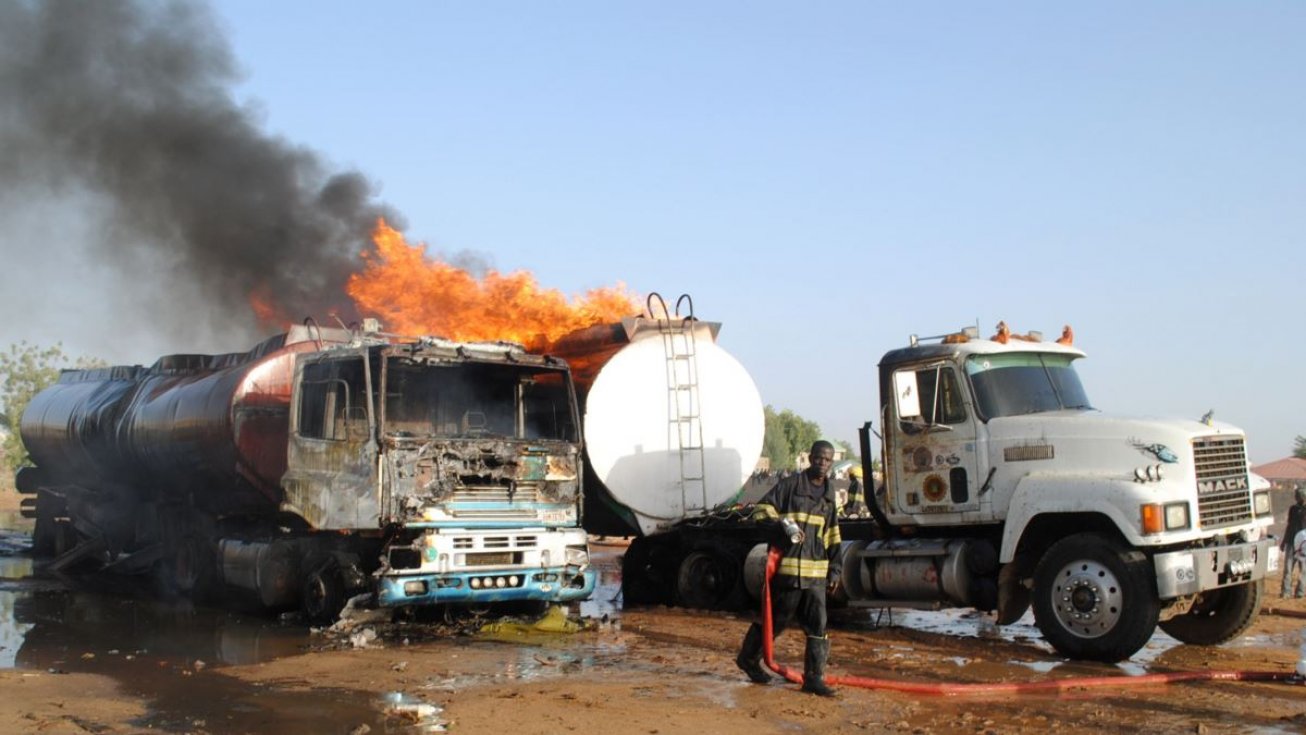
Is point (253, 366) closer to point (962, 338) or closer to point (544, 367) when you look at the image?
point (544, 367)

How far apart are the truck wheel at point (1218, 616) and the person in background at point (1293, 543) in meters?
4.77

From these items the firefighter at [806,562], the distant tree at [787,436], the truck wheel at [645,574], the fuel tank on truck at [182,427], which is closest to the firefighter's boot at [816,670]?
the firefighter at [806,562]

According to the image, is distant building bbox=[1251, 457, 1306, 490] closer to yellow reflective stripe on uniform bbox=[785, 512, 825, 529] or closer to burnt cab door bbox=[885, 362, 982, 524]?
burnt cab door bbox=[885, 362, 982, 524]

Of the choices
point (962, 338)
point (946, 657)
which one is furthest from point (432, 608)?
point (962, 338)

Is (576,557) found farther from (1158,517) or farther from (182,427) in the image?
(182,427)

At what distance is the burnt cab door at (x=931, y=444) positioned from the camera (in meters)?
12.1

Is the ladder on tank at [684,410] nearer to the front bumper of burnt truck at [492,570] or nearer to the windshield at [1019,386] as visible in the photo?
the front bumper of burnt truck at [492,570]

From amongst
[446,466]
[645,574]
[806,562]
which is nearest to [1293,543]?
[645,574]

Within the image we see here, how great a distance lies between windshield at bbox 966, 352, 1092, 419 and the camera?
12109 millimetres

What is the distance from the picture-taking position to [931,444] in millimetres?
12391

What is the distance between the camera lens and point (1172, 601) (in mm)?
10891

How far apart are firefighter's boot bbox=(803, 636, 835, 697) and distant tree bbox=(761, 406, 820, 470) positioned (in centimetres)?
6186

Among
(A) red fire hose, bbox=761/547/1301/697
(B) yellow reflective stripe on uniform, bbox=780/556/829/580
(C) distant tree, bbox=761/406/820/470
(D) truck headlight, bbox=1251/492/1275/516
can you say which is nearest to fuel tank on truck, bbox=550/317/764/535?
(A) red fire hose, bbox=761/547/1301/697

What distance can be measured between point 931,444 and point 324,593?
6821 millimetres
